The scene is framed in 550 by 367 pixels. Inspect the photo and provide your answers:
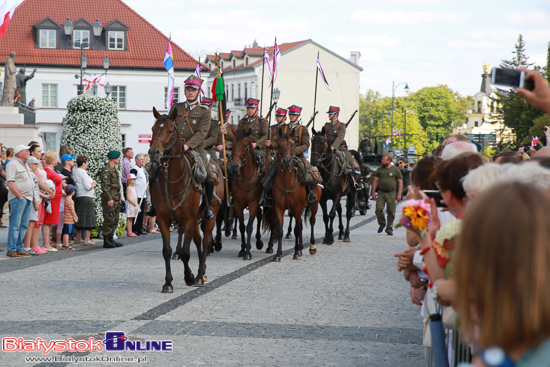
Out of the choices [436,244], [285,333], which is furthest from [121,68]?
[436,244]

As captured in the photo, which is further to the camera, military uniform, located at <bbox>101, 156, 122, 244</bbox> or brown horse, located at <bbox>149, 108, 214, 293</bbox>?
military uniform, located at <bbox>101, 156, 122, 244</bbox>

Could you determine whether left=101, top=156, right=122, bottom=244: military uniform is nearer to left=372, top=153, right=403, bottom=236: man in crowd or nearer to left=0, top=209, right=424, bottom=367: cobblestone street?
left=0, top=209, right=424, bottom=367: cobblestone street

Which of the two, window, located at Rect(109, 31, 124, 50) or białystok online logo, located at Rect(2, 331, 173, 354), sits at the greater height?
window, located at Rect(109, 31, 124, 50)

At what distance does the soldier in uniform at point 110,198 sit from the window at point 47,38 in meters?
45.1

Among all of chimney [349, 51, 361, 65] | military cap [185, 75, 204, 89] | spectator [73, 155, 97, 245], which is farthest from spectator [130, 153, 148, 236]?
chimney [349, 51, 361, 65]

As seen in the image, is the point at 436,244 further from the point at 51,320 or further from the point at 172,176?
the point at 172,176

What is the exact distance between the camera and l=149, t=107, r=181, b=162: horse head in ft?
33.7

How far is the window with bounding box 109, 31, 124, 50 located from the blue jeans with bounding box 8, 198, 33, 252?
46.5m

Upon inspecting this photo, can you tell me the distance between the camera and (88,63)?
57531mm

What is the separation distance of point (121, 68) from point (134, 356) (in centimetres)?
5352

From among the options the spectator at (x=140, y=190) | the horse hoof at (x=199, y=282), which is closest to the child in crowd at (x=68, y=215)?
the spectator at (x=140, y=190)

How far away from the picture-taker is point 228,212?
1622 centimetres

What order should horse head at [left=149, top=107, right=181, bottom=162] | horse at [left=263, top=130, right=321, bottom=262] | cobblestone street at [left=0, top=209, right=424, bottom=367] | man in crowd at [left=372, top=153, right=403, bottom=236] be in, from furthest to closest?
1. man in crowd at [left=372, top=153, right=403, bottom=236]
2. horse at [left=263, top=130, right=321, bottom=262]
3. horse head at [left=149, top=107, right=181, bottom=162]
4. cobblestone street at [left=0, top=209, right=424, bottom=367]

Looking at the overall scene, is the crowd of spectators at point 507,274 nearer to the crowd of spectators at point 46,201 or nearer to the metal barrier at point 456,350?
the metal barrier at point 456,350
